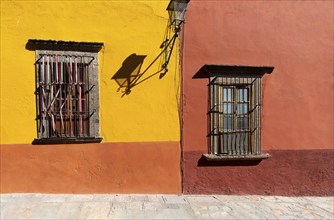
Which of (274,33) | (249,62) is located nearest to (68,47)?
(249,62)

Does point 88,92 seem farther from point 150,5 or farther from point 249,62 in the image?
point 249,62

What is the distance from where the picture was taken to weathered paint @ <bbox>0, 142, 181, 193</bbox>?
520 cm

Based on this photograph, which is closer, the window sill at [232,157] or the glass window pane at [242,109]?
the window sill at [232,157]

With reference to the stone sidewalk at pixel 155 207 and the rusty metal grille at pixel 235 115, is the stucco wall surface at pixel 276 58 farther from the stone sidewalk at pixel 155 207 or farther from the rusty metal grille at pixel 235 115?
the stone sidewalk at pixel 155 207

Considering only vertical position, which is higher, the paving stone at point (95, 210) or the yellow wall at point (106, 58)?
the yellow wall at point (106, 58)

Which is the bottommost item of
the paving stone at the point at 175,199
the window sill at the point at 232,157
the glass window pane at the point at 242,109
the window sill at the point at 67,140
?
the paving stone at the point at 175,199

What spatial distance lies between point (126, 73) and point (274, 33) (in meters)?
3.17

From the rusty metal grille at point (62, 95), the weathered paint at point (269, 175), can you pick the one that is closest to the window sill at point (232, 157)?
the weathered paint at point (269, 175)

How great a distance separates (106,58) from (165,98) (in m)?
1.36

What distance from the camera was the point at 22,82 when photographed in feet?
17.1

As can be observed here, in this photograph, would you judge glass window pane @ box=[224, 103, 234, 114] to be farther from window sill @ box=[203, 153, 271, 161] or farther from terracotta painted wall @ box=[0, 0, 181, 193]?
terracotta painted wall @ box=[0, 0, 181, 193]

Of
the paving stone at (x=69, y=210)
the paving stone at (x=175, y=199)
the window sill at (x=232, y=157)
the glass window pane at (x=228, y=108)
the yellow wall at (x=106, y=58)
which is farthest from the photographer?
the glass window pane at (x=228, y=108)

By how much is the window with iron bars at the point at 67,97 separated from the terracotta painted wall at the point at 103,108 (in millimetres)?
137

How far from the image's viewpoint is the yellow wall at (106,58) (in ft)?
17.0
